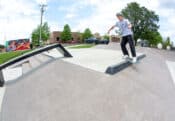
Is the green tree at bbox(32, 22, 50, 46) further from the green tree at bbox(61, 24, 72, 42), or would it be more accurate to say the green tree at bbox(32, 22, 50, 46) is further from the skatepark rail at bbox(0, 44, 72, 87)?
the skatepark rail at bbox(0, 44, 72, 87)

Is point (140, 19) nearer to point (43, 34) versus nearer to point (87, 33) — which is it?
point (87, 33)

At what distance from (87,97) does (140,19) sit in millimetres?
80141

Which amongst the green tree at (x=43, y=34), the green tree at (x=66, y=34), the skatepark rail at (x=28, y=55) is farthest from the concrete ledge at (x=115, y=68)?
the green tree at (x=66, y=34)

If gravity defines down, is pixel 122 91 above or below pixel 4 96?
above

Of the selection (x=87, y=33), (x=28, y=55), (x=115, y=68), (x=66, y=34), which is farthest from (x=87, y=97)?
(x=87, y=33)

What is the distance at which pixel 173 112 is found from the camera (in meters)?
5.08

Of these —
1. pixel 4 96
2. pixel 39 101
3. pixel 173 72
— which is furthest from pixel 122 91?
pixel 173 72

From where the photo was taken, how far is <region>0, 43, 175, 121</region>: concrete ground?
4859mm

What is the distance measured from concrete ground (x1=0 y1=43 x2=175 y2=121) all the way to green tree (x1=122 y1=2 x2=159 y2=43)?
76.6 meters

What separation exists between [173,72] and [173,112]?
384 centimetres

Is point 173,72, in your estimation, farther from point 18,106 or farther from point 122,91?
point 18,106

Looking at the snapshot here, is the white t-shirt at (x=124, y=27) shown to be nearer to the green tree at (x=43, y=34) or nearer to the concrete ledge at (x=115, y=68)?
the concrete ledge at (x=115, y=68)

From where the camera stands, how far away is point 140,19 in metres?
83.0

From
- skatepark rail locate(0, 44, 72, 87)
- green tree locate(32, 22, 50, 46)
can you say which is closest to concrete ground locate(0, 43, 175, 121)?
skatepark rail locate(0, 44, 72, 87)
